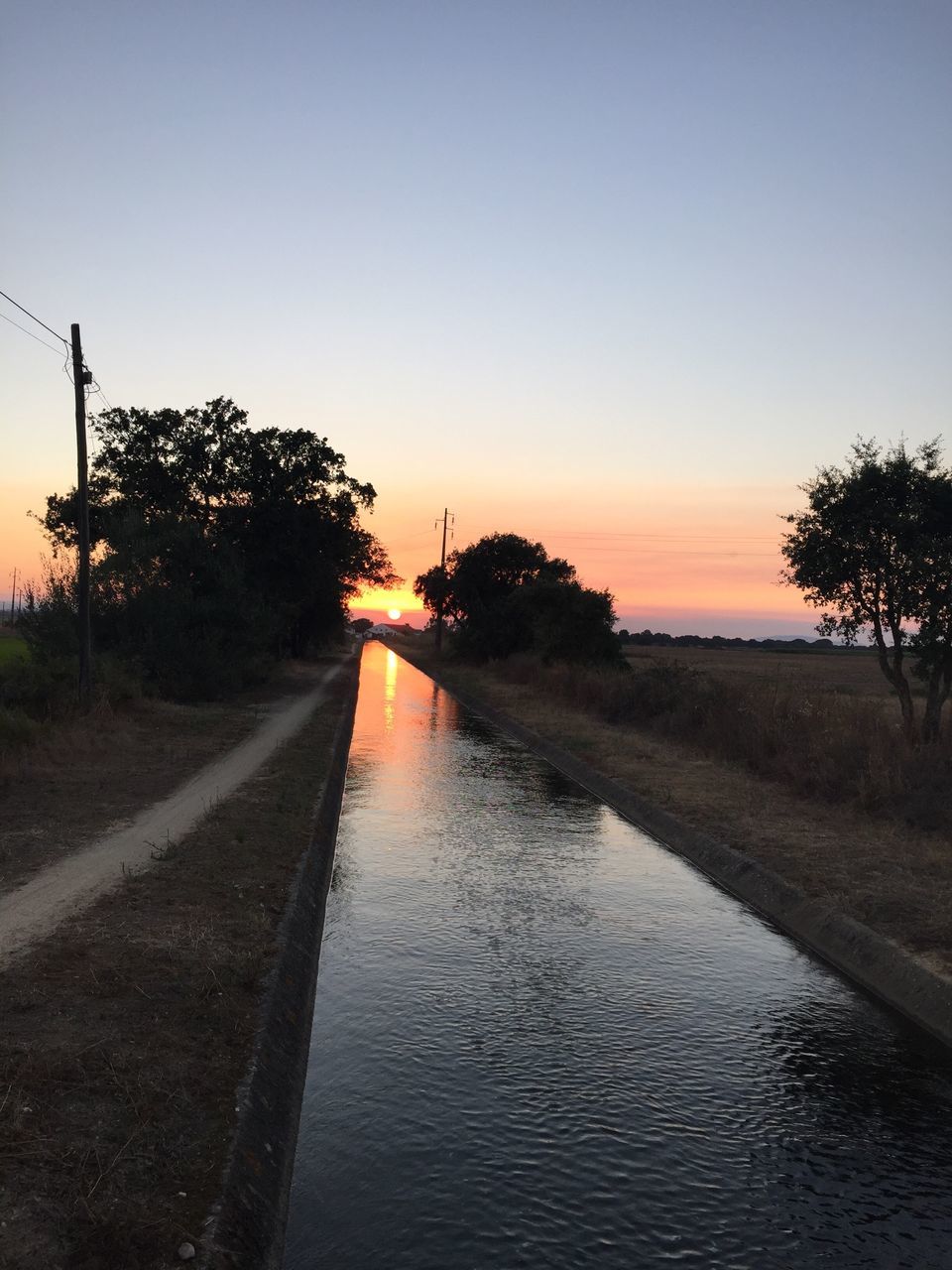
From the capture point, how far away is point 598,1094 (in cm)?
557

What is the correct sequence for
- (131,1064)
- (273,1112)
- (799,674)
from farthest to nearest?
(799,674), (131,1064), (273,1112)

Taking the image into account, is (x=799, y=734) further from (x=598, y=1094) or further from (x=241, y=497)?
(x=241, y=497)

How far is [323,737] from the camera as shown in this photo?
22.4 metres

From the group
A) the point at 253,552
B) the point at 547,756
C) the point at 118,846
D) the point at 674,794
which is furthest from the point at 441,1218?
the point at 253,552

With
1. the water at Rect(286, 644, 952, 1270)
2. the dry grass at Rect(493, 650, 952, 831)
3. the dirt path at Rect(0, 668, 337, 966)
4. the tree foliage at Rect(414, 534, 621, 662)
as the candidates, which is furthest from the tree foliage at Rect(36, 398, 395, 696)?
the water at Rect(286, 644, 952, 1270)

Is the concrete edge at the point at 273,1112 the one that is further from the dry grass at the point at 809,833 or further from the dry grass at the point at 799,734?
the dry grass at the point at 799,734

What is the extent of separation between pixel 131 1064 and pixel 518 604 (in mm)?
47084

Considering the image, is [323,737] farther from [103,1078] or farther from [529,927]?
[103,1078]

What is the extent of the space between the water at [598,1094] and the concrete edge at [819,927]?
0.85 ft

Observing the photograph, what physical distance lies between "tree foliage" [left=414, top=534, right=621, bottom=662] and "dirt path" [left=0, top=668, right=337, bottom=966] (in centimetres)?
2586

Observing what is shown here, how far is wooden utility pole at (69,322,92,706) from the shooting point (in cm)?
2197

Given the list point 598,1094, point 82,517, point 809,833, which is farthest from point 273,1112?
point 82,517

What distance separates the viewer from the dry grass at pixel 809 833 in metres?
8.96

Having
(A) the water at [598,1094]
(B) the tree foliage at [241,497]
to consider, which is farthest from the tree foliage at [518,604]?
(A) the water at [598,1094]
